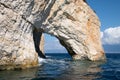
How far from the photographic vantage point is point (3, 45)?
2502 centimetres

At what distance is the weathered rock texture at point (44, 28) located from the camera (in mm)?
25609

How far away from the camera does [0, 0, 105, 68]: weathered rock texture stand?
2561cm

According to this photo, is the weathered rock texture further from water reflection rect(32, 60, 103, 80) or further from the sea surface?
water reflection rect(32, 60, 103, 80)

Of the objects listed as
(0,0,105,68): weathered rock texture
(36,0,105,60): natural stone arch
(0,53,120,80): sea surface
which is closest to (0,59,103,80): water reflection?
(0,53,120,80): sea surface

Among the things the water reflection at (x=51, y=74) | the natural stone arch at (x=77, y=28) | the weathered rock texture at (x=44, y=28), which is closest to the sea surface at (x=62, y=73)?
the water reflection at (x=51, y=74)

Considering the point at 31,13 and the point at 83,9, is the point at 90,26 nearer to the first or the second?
the point at 83,9

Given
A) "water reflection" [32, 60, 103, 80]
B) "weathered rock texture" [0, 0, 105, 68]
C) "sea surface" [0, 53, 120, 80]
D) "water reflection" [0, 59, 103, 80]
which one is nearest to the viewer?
"water reflection" [0, 59, 103, 80]

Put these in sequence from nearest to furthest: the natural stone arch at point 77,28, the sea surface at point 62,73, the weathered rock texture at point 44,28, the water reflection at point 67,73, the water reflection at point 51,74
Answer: the water reflection at point 51,74
the sea surface at point 62,73
the water reflection at point 67,73
the weathered rock texture at point 44,28
the natural stone arch at point 77,28

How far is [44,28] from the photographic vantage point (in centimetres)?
4072

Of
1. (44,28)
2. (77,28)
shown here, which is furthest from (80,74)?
(77,28)

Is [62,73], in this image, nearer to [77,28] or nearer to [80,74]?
[80,74]

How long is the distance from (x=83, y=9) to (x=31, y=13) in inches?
823

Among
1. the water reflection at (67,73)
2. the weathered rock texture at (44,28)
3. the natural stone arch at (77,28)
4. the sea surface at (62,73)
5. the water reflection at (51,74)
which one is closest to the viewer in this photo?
the water reflection at (51,74)

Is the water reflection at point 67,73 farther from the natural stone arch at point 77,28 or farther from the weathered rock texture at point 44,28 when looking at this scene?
the natural stone arch at point 77,28
